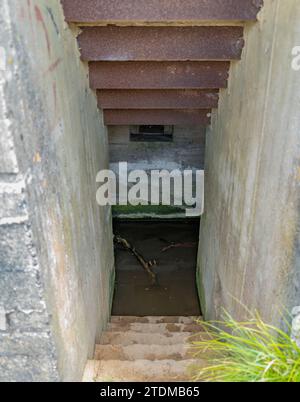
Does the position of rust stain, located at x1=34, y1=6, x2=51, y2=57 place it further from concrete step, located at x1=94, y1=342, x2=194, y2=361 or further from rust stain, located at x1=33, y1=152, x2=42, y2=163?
concrete step, located at x1=94, y1=342, x2=194, y2=361

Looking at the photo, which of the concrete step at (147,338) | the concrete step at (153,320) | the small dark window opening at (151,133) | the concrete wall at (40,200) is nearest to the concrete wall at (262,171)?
the concrete step at (147,338)

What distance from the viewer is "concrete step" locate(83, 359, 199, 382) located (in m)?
2.33

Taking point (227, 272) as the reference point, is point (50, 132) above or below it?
above

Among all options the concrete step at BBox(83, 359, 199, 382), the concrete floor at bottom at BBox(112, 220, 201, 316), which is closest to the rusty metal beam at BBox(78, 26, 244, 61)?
the concrete step at BBox(83, 359, 199, 382)

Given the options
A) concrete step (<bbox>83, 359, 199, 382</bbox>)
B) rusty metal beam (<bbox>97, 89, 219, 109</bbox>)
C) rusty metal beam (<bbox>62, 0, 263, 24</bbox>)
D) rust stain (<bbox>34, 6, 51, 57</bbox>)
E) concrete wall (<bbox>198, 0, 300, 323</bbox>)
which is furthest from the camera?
rusty metal beam (<bbox>97, 89, 219, 109</bbox>)

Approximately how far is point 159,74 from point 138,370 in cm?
231

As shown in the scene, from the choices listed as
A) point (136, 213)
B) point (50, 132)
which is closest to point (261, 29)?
point (50, 132)

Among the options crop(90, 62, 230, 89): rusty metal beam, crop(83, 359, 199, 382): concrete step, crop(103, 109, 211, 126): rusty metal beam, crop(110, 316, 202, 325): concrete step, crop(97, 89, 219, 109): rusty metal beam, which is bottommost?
crop(110, 316, 202, 325): concrete step

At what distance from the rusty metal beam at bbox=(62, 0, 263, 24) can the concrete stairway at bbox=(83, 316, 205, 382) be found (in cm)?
199

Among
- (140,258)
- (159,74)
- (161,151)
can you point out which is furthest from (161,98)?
(140,258)

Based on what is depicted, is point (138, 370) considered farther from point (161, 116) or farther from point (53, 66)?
point (161, 116)

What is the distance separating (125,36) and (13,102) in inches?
64.4
